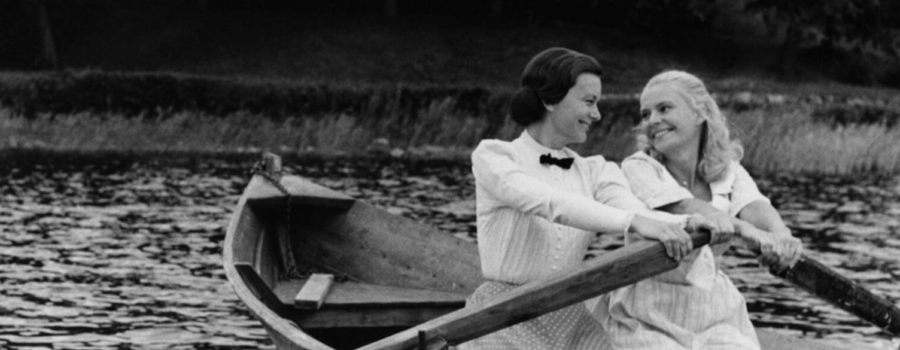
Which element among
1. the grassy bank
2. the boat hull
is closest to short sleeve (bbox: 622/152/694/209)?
the boat hull

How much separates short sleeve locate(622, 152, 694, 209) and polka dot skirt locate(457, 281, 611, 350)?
474mm

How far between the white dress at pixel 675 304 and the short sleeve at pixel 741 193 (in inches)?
5.6

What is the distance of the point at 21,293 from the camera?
43.8ft

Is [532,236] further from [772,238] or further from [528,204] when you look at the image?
[772,238]

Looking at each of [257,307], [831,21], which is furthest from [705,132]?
[831,21]

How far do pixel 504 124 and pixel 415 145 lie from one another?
145 cm

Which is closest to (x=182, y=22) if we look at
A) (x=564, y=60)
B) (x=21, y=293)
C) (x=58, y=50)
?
(x=58, y=50)

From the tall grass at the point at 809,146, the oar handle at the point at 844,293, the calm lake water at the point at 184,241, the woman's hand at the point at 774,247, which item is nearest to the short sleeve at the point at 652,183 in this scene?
the woman's hand at the point at 774,247

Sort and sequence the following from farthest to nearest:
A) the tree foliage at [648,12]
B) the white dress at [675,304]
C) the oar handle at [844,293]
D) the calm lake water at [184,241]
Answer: the tree foliage at [648,12] → the calm lake water at [184,241] → the oar handle at [844,293] → the white dress at [675,304]

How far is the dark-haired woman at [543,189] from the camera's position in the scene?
6320 millimetres

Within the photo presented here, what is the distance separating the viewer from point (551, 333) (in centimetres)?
647

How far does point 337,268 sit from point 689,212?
16.2ft

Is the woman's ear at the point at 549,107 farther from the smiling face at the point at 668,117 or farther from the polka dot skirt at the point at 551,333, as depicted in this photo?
the polka dot skirt at the point at 551,333

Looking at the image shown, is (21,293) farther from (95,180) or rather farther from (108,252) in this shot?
(95,180)
